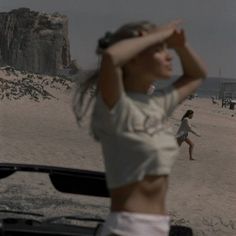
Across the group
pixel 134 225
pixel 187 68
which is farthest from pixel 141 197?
pixel 187 68

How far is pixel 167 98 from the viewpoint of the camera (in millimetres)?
2887

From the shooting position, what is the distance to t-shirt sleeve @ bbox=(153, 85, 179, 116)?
2854mm

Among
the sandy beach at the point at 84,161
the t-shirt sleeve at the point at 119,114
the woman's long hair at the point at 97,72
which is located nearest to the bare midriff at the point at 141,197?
the t-shirt sleeve at the point at 119,114

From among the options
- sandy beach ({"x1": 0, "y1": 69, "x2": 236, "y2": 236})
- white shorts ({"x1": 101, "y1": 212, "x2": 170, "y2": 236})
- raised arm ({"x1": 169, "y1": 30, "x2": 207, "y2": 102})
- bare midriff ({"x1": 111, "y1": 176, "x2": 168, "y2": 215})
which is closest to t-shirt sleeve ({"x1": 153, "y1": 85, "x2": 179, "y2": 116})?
raised arm ({"x1": 169, "y1": 30, "x2": 207, "y2": 102})

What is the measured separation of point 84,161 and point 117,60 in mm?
13545

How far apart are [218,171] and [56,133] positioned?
704 cm

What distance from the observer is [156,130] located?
8.85 feet

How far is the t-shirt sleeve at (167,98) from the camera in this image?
2.85 m

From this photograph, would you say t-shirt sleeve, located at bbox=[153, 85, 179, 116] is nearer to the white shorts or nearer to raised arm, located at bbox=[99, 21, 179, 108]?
raised arm, located at bbox=[99, 21, 179, 108]

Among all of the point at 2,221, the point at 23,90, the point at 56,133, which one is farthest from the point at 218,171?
the point at 23,90

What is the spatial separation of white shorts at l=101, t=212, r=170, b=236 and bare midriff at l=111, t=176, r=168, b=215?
23 millimetres

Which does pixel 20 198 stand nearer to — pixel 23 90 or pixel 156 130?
pixel 156 130

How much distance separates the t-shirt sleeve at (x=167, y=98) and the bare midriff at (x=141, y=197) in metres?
0.34

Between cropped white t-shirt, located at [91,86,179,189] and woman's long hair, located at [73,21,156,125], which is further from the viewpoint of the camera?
woman's long hair, located at [73,21,156,125]
